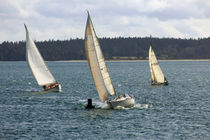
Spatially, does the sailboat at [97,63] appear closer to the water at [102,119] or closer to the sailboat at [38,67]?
the water at [102,119]

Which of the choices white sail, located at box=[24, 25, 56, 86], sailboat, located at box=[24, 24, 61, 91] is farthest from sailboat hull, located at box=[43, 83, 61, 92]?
white sail, located at box=[24, 25, 56, 86]

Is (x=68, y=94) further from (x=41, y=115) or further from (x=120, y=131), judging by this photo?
(x=120, y=131)

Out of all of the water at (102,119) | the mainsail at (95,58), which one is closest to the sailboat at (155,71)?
the water at (102,119)

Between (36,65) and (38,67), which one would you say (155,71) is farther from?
(36,65)

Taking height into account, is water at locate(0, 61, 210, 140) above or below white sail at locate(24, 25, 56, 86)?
below

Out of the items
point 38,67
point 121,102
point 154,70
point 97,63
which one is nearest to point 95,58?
point 97,63

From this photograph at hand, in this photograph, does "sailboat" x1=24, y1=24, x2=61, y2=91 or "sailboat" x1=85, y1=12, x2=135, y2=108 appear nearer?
"sailboat" x1=85, y1=12, x2=135, y2=108

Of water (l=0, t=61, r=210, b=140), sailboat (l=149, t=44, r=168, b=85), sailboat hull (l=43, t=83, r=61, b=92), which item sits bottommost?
water (l=0, t=61, r=210, b=140)

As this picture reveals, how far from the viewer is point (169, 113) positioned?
186 ft

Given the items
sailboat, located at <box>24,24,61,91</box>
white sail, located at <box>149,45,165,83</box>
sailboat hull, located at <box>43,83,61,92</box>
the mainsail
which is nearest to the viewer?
the mainsail

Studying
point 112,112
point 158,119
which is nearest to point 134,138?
point 158,119

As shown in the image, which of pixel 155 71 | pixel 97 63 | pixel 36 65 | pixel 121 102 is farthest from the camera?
pixel 155 71

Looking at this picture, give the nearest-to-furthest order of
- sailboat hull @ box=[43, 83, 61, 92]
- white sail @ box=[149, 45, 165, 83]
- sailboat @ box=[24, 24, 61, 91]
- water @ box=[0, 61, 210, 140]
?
water @ box=[0, 61, 210, 140] < sailboat @ box=[24, 24, 61, 91] < sailboat hull @ box=[43, 83, 61, 92] < white sail @ box=[149, 45, 165, 83]

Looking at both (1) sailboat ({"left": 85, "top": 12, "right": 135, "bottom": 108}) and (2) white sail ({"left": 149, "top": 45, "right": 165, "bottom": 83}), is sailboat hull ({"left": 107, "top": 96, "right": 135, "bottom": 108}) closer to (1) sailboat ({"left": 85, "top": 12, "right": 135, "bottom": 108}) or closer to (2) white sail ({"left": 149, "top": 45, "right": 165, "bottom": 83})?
(1) sailboat ({"left": 85, "top": 12, "right": 135, "bottom": 108})
